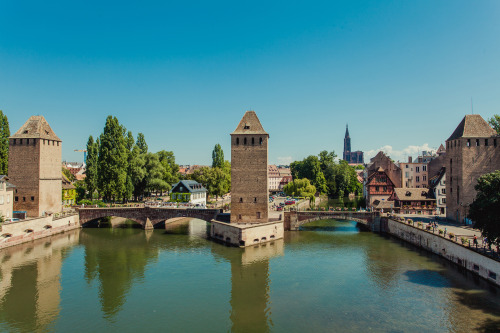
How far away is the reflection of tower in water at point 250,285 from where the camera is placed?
2019cm

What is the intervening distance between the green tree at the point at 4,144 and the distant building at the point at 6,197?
733 centimetres

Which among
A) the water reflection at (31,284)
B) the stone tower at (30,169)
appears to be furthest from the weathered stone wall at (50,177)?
the water reflection at (31,284)

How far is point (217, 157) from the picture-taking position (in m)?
87.4

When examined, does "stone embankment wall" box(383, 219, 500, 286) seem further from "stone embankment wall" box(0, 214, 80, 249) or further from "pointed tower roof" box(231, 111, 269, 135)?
"stone embankment wall" box(0, 214, 80, 249)

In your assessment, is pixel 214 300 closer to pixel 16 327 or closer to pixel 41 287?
pixel 16 327

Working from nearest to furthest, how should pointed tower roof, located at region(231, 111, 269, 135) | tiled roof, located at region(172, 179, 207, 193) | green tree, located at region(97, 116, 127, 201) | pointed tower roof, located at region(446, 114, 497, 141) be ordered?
pointed tower roof, located at region(446, 114, 497, 141) < pointed tower roof, located at region(231, 111, 269, 135) < green tree, located at region(97, 116, 127, 201) < tiled roof, located at region(172, 179, 207, 193)

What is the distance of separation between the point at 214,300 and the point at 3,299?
1400cm

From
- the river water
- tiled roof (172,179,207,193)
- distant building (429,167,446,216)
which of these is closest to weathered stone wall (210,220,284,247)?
the river water

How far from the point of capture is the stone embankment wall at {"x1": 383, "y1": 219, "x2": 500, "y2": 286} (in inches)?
970

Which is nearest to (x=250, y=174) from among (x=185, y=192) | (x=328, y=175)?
(x=185, y=192)

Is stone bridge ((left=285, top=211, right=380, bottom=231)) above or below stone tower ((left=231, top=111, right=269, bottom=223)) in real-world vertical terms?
below

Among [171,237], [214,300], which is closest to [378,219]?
[171,237]

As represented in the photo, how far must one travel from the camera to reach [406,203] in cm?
5225

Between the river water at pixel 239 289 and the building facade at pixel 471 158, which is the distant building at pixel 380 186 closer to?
the building facade at pixel 471 158
